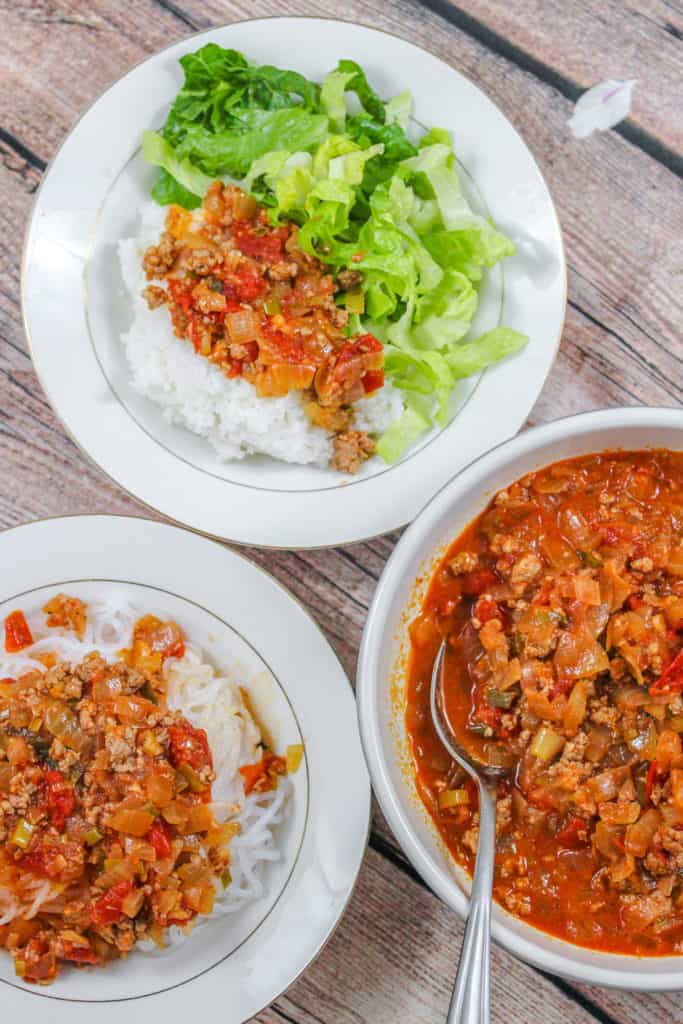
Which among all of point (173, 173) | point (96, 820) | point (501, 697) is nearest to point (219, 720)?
point (96, 820)

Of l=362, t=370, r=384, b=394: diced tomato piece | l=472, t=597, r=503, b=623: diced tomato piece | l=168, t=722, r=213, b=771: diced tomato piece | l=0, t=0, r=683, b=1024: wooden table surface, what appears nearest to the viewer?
l=472, t=597, r=503, b=623: diced tomato piece

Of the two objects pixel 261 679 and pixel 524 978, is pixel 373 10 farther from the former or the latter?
pixel 524 978

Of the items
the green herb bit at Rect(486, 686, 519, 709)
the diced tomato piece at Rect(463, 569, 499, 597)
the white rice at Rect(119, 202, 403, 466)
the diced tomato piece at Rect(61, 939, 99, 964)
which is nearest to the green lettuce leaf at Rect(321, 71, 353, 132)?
the white rice at Rect(119, 202, 403, 466)

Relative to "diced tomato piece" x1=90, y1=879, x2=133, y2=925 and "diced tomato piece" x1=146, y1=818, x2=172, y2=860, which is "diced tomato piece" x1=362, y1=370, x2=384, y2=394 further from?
"diced tomato piece" x1=90, y1=879, x2=133, y2=925

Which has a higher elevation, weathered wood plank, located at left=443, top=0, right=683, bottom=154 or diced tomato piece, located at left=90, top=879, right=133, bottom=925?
weathered wood plank, located at left=443, top=0, right=683, bottom=154

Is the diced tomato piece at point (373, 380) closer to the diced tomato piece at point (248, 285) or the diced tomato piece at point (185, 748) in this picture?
the diced tomato piece at point (248, 285)

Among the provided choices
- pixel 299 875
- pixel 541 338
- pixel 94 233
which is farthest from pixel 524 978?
pixel 94 233
